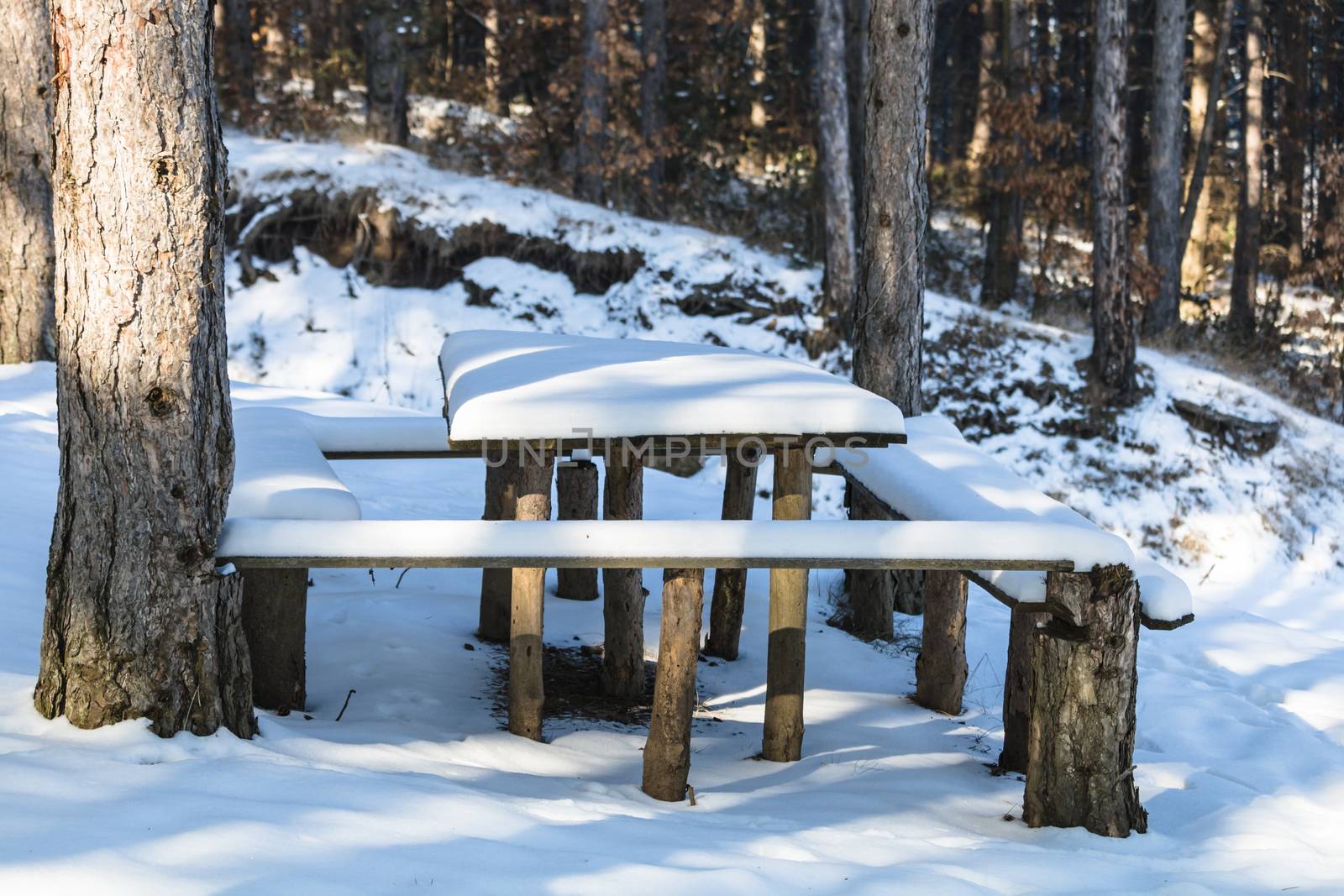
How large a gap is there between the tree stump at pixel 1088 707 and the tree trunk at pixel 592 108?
39.8 ft

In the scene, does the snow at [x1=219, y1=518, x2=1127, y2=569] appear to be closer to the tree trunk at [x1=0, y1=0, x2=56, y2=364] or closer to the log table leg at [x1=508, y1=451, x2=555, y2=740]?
the log table leg at [x1=508, y1=451, x2=555, y2=740]

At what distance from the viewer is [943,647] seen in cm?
551

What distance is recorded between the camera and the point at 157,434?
350cm

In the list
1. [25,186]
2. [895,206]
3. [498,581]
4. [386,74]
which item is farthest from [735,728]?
[386,74]

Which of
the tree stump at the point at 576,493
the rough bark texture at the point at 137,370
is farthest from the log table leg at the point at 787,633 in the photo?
the rough bark texture at the point at 137,370

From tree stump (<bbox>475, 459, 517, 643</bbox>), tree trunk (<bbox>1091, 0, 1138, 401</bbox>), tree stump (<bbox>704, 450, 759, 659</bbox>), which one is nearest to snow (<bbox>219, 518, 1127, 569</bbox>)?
tree stump (<bbox>475, 459, 517, 643</bbox>)

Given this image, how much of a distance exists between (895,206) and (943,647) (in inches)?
112

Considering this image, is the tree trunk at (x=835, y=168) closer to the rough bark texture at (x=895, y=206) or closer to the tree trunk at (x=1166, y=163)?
the tree trunk at (x=1166, y=163)

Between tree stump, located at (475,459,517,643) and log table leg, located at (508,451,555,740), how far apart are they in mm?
1215

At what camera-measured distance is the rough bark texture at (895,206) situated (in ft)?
22.9

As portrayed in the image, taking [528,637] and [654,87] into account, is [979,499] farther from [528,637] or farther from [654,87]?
[654,87]

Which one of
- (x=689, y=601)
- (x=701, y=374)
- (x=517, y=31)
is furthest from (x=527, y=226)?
(x=689, y=601)

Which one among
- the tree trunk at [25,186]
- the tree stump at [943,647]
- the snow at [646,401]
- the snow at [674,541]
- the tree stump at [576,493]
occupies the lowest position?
the tree stump at [943,647]

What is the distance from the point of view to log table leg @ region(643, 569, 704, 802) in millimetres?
4066
